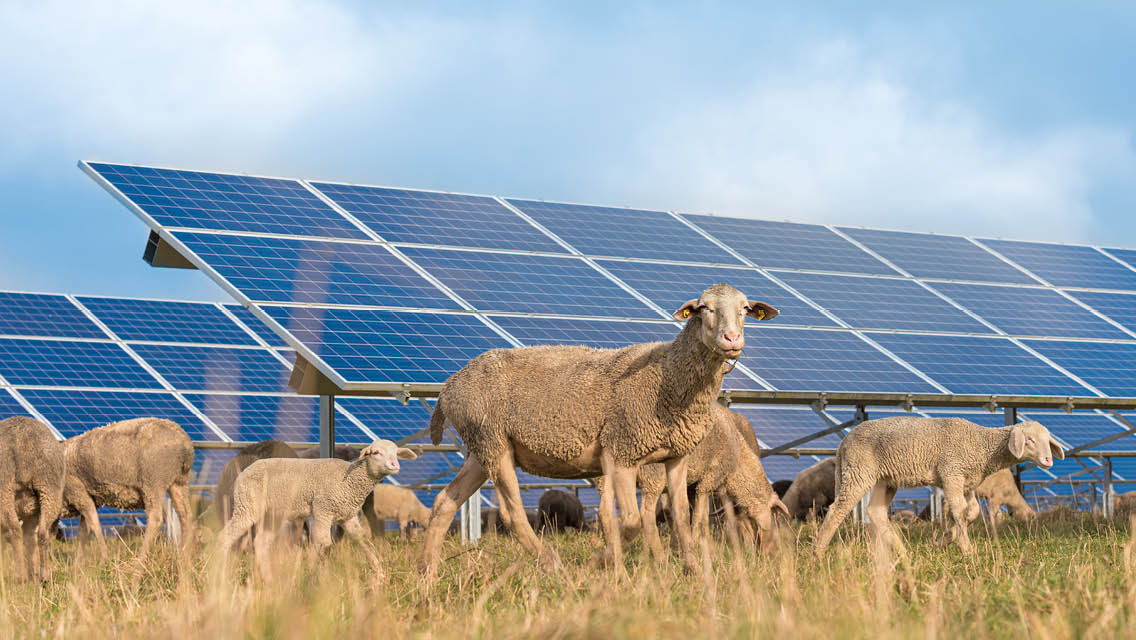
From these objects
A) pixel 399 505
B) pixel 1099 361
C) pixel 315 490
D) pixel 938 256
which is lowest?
pixel 399 505

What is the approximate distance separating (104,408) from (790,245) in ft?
38.2

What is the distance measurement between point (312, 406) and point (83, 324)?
4970 millimetres

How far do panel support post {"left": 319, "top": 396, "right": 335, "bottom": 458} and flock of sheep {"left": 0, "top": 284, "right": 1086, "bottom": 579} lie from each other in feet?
1.85

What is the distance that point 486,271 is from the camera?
1731 centimetres

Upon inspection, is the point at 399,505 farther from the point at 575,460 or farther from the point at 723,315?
the point at 723,315

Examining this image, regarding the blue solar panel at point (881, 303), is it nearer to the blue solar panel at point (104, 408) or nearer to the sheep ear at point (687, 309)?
the sheep ear at point (687, 309)

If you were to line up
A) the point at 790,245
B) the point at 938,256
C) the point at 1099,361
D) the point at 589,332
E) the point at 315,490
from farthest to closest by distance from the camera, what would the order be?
1. the point at 938,256
2. the point at 790,245
3. the point at 1099,361
4. the point at 589,332
5. the point at 315,490

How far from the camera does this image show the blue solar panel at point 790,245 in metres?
20.4

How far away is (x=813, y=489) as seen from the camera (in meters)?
20.9

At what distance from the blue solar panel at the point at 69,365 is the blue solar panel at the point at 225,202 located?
584 cm

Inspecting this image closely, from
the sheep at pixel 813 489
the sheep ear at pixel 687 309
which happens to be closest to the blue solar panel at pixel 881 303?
the sheep at pixel 813 489

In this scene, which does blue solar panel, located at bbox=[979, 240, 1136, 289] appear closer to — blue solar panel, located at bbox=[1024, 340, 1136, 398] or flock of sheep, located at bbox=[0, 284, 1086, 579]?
blue solar panel, located at bbox=[1024, 340, 1136, 398]

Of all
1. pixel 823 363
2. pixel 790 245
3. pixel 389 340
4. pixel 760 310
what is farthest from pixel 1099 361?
pixel 760 310

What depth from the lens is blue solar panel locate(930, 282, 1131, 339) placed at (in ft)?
64.6
